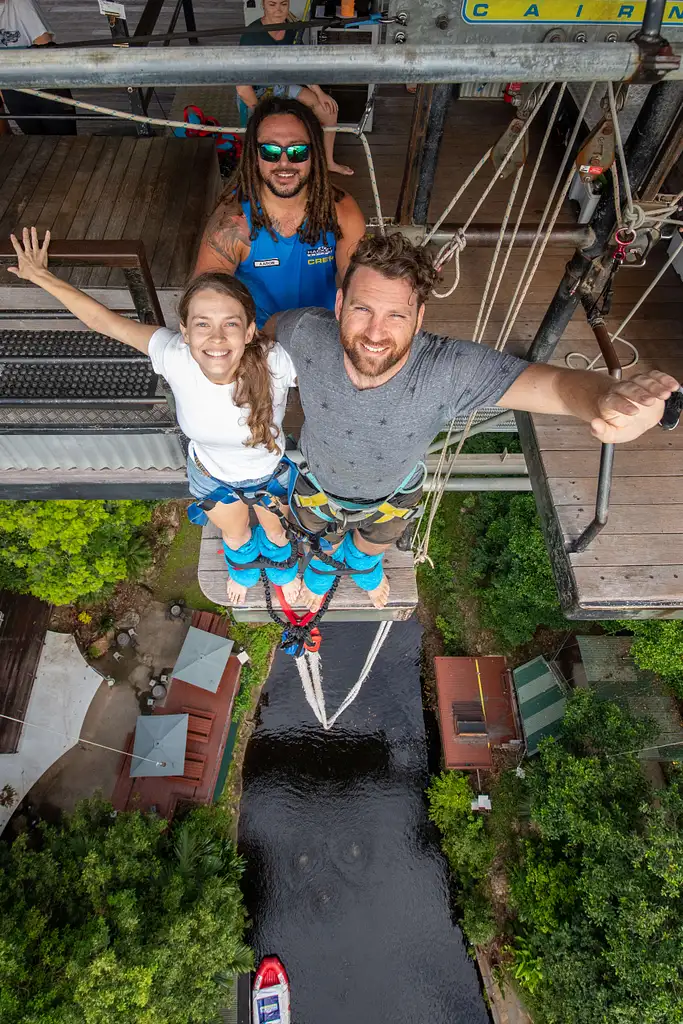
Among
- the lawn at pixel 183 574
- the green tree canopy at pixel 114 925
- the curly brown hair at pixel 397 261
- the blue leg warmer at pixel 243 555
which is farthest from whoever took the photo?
the lawn at pixel 183 574

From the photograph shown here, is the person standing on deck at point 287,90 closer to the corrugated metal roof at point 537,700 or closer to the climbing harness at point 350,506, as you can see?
the climbing harness at point 350,506

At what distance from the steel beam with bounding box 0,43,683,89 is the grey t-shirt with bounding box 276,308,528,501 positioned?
2.29 ft

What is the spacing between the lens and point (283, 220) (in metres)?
2.26

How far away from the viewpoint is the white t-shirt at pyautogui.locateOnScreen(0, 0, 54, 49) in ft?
13.6

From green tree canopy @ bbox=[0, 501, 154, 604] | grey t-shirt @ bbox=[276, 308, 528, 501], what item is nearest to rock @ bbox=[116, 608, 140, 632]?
green tree canopy @ bbox=[0, 501, 154, 604]

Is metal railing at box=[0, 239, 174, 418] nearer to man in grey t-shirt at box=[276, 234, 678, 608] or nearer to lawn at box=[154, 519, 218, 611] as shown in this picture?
man in grey t-shirt at box=[276, 234, 678, 608]

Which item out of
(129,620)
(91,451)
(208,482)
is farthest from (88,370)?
(129,620)

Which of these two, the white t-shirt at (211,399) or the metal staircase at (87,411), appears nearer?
the white t-shirt at (211,399)

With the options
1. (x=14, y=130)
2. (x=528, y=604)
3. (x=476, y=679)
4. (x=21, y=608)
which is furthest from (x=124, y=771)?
(x=14, y=130)

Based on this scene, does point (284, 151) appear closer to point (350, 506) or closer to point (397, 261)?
point (397, 261)

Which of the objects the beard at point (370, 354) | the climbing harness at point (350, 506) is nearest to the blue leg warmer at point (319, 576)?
the climbing harness at point (350, 506)

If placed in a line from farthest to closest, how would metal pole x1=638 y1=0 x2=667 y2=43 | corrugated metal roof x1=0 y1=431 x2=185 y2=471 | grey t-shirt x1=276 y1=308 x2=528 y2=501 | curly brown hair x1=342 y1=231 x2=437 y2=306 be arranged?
corrugated metal roof x1=0 y1=431 x2=185 y2=471 < grey t-shirt x1=276 y1=308 x2=528 y2=501 < curly brown hair x1=342 y1=231 x2=437 y2=306 < metal pole x1=638 y1=0 x2=667 y2=43

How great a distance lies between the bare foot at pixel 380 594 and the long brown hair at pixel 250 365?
160 centimetres

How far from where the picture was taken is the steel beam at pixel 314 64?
1.46 metres
